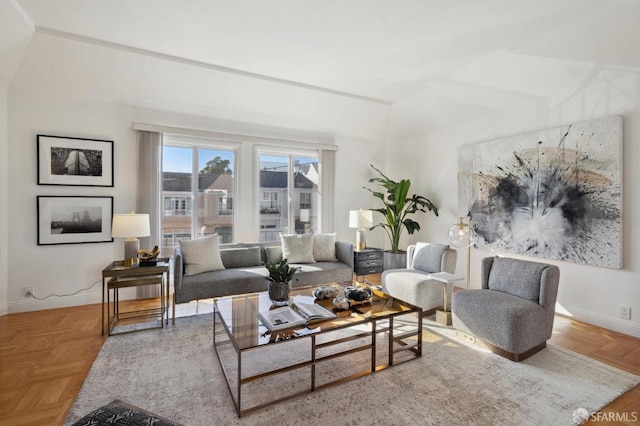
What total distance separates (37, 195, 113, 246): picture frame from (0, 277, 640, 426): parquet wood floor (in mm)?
837

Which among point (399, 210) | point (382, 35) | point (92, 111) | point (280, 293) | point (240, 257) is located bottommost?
point (280, 293)

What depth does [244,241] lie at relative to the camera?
190 inches

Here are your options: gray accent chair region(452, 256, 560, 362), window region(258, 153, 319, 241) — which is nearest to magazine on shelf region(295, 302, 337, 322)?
gray accent chair region(452, 256, 560, 362)

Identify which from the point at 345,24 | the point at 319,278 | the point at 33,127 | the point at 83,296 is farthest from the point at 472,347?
the point at 33,127

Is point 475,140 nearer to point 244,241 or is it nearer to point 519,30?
point 519,30

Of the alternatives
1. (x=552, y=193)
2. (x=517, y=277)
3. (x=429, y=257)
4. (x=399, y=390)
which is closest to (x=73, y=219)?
(x=399, y=390)

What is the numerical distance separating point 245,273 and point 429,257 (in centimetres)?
226

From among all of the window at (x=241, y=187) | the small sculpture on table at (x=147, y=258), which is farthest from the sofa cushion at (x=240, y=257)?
the small sculpture on table at (x=147, y=258)

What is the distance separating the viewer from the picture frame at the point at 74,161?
3633 millimetres

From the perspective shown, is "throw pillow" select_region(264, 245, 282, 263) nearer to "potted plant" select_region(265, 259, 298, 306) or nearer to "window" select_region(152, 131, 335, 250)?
"window" select_region(152, 131, 335, 250)

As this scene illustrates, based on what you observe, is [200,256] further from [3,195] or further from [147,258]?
[3,195]

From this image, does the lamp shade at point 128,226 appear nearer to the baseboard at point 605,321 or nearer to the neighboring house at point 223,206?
the neighboring house at point 223,206

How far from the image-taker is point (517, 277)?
2877mm

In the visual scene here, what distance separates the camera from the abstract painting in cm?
319
